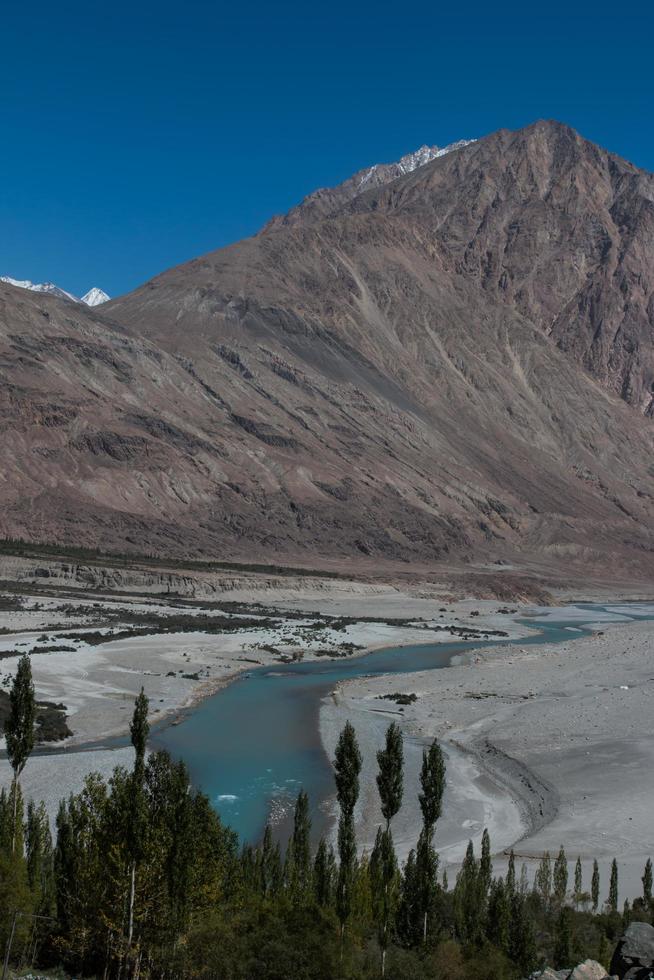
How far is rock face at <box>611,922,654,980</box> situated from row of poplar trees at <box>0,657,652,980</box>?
8.29 ft

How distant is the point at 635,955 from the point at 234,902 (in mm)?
8228

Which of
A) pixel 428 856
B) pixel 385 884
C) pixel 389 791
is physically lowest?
pixel 385 884

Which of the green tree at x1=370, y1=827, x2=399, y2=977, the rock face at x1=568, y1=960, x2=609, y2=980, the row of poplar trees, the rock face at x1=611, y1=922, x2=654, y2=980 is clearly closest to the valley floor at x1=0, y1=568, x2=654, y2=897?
the green tree at x1=370, y1=827, x2=399, y2=977

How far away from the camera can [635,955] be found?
57.7 ft

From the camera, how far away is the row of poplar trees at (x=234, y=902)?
18.2 m

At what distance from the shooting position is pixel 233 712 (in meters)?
49.0

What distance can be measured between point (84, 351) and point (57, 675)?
113 metres

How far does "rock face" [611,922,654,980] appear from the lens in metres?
17.2

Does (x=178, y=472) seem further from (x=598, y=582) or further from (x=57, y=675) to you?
(x=57, y=675)

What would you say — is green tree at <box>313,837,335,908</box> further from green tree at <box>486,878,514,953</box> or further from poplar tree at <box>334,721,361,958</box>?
green tree at <box>486,878,514,953</box>

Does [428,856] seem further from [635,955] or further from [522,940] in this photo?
[635,955]

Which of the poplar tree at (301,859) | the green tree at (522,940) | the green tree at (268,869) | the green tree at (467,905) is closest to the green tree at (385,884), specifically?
the green tree at (467,905)

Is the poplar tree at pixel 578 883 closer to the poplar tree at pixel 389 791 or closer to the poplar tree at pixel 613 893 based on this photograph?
the poplar tree at pixel 613 893

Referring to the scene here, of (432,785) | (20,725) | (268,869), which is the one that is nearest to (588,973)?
(432,785)
